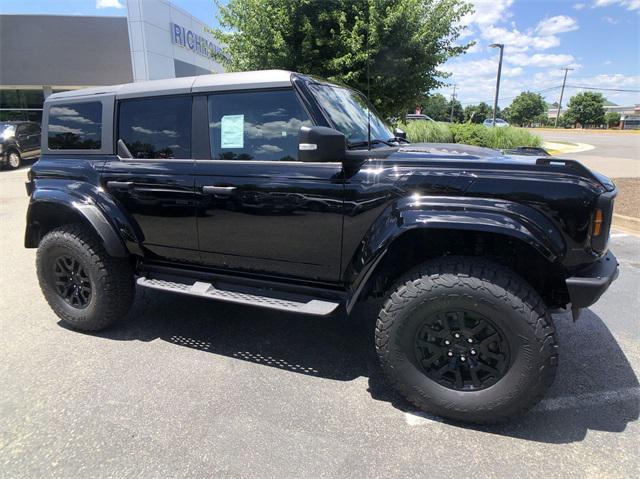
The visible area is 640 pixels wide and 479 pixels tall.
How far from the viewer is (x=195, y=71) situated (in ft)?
71.8

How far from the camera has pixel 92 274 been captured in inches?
130

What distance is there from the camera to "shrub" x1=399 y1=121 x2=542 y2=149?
1494cm

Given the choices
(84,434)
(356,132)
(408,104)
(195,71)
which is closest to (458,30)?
(408,104)

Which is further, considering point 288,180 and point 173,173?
point 173,173

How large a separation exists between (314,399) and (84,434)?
129 centimetres

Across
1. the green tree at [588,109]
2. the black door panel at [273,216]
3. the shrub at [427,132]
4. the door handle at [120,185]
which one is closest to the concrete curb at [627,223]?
the black door panel at [273,216]

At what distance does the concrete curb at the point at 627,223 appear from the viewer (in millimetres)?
6660

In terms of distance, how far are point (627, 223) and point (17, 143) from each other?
56.7 ft

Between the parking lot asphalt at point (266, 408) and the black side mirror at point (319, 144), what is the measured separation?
4.82ft

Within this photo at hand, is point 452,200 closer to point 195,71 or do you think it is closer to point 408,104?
point 408,104

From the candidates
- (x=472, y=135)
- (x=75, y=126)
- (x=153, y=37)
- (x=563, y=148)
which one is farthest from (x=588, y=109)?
(x=75, y=126)

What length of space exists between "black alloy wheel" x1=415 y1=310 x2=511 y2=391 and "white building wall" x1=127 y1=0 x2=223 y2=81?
1754cm

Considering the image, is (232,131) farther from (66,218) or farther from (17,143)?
(17,143)

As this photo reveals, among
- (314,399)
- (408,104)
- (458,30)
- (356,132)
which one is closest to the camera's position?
(314,399)
